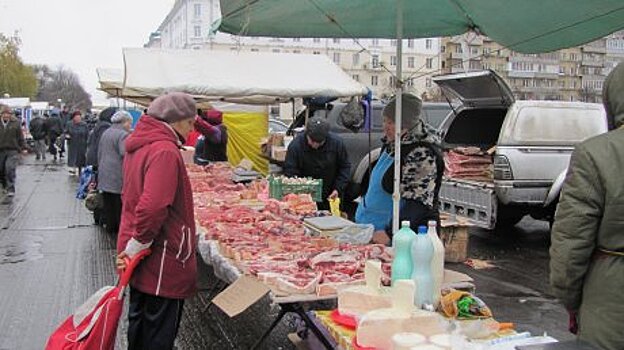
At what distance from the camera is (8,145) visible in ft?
46.6

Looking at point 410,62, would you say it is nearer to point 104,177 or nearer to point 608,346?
point 104,177

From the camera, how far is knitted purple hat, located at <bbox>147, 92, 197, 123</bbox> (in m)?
3.76

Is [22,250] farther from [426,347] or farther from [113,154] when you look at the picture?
[426,347]

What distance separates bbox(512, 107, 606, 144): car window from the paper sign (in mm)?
6079

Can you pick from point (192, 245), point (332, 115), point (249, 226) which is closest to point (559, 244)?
point (192, 245)

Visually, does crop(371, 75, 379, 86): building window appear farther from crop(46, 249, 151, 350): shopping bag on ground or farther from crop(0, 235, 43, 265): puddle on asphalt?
crop(46, 249, 151, 350): shopping bag on ground

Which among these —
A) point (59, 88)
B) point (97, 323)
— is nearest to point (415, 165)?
point (97, 323)

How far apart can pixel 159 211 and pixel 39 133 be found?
A: 25.7 meters

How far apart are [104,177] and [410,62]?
67520 mm

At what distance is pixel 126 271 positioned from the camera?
11.8ft

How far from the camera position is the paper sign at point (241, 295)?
3328 millimetres

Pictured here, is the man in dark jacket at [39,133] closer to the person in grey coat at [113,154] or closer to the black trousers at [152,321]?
the person in grey coat at [113,154]

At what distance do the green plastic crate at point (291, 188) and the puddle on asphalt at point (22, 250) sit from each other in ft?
12.0

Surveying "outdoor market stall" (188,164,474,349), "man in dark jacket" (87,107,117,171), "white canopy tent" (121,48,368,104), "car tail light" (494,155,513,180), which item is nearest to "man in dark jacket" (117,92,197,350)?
"outdoor market stall" (188,164,474,349)
